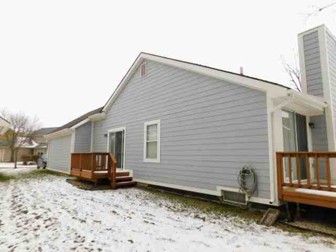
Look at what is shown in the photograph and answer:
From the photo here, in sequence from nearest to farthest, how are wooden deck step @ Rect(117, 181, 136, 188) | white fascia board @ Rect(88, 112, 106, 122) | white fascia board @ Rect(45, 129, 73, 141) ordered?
1. wooden deck step @ Rect(117, 181, 136, 188)
2. white fascia board @ Rect(88, 112, 106, 122)
3. white fascia board @ Rect(45, 129, 73, 141)

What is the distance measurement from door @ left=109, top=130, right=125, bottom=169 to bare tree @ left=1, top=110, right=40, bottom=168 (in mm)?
34180

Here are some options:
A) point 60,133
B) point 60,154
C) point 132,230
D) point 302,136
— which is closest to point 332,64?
point 302,136

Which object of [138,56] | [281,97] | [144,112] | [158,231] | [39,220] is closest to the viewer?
[158,231]

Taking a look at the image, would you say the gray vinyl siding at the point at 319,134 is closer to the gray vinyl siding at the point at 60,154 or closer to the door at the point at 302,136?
the door at the point at 302,136

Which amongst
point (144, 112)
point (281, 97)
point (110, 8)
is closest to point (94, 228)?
point (281, 97)

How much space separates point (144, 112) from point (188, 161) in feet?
11.5

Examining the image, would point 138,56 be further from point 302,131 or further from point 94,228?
point 94,228

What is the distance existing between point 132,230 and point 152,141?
5.70m


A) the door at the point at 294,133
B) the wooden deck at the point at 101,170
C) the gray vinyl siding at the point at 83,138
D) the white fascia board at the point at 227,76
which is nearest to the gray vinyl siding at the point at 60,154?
the gray vinyl siding at the point at 83,138

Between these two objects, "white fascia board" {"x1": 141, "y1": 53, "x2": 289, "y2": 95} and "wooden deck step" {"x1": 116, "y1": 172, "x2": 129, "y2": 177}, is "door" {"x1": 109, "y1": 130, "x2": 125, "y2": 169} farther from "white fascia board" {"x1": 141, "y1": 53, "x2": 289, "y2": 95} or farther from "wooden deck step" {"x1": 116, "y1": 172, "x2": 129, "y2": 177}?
"white fascia board" {"x1": 141, "y1": 53, "x2": 289, "y2": 95}

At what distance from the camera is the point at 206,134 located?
8.03 m

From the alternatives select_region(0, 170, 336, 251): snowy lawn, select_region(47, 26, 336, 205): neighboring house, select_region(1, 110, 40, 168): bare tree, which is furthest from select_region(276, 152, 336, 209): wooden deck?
select_region(1, 110, 40, 168): bare tree

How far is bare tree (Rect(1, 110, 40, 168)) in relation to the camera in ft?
135

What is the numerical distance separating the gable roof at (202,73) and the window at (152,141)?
8.00ft
